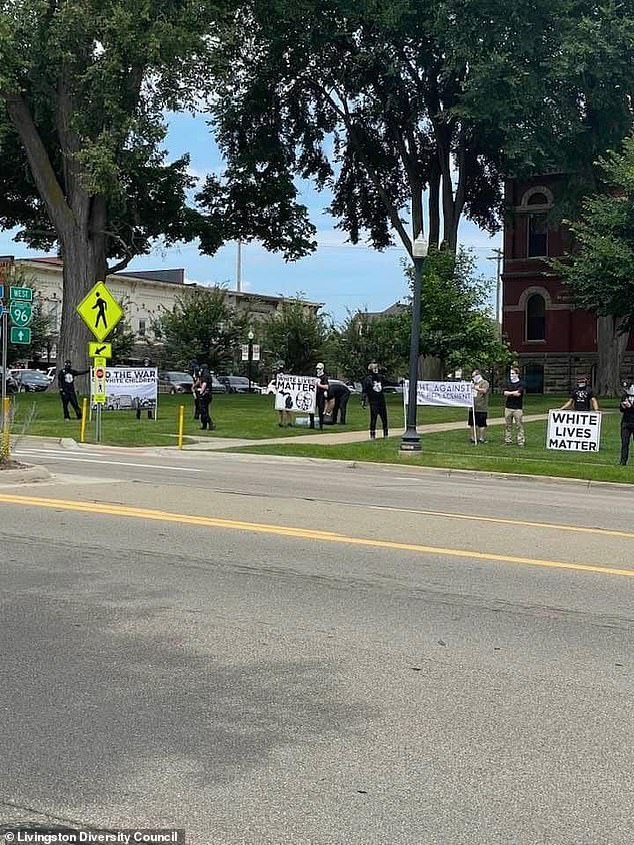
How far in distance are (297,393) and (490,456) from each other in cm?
776

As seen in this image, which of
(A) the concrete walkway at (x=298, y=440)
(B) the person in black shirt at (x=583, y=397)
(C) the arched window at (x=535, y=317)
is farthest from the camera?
(C) the arched window at (x=535, y=317)

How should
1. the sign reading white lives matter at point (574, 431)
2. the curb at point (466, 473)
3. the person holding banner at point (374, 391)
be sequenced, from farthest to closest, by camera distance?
the person holding banner at point (374, 391) < the sign reading white lives matter at point (574, 431) < the curb at point (466, 473)

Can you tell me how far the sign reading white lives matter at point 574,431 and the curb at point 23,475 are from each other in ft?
37.8

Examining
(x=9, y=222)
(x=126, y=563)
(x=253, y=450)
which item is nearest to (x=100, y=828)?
(x=126, y=563)

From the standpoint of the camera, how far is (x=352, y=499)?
43.8 ft

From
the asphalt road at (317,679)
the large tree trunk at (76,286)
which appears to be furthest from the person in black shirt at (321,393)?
the asphalt road at (317,679)

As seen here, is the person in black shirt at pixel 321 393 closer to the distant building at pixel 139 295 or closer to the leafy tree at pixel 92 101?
the leafy tree at pixel 92 101

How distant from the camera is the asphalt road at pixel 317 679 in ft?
12.9

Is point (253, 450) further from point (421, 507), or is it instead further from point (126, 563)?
point (126, 563)

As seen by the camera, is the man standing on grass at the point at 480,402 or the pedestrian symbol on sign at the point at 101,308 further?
the man standing on grass at the point at 480,402

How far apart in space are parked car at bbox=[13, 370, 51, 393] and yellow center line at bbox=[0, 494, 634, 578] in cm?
4443

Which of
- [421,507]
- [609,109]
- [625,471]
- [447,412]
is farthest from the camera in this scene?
[609,109]

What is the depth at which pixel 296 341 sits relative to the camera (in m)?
60.0

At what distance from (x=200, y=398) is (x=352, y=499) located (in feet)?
45.4
